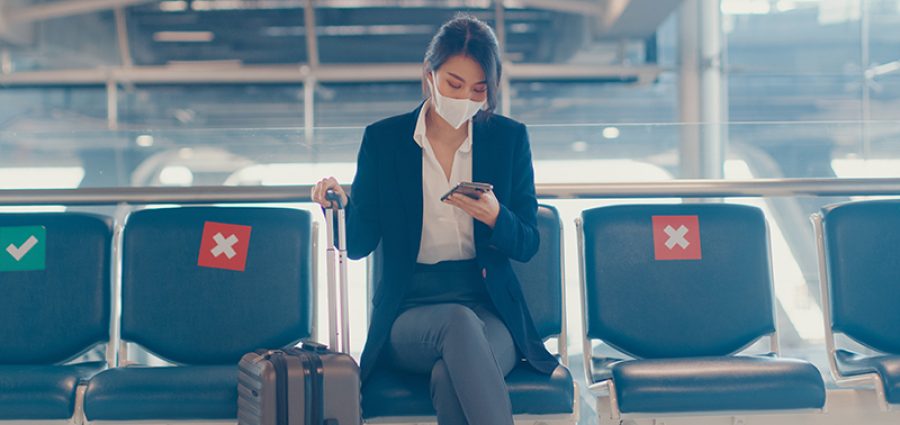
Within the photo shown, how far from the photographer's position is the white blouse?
2.48 meters

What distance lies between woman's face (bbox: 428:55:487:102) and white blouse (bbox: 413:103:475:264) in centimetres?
17

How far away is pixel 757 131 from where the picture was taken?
320cm

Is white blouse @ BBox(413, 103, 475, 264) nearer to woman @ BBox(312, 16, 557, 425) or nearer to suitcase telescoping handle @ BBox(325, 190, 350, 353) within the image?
woman @ BBox(312, 16, 557, 425)

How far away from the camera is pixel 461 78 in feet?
7.90

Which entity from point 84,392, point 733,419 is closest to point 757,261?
point 733,419

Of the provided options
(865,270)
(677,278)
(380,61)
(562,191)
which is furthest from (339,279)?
(380,61)

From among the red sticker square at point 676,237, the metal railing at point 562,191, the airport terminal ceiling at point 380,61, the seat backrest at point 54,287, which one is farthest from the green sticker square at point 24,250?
the airport terminal ceiling at point 380,61

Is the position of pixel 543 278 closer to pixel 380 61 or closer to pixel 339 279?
pixel 339 279

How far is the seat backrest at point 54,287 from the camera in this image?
2.73 m

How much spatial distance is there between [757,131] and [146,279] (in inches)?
74.8

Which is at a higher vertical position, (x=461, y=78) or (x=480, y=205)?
(x=461, y=78)

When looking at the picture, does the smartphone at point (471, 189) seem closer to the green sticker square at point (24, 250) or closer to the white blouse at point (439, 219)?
the white blouse at point (439, 219)

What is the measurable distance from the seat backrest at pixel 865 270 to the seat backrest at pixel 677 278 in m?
0.18

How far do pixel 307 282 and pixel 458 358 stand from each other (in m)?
0.76
